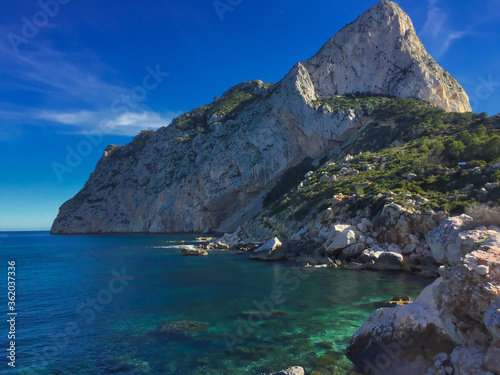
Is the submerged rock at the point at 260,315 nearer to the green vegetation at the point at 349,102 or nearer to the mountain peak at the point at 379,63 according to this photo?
the green vegetation at the point at 349,102

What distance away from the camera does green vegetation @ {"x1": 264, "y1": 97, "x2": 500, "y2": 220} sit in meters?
27.3

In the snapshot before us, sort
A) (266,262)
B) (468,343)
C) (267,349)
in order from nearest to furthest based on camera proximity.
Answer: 1. (468,343)
2. (267,349)
3. (266,262)

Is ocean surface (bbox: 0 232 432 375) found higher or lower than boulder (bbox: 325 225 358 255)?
lower

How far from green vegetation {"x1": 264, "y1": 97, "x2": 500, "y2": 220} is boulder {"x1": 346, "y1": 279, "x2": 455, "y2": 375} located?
19790mm

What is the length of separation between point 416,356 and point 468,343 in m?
2.37

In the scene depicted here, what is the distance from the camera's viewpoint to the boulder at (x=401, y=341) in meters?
7.46

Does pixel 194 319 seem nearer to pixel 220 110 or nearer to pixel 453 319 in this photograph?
pixel 453 319

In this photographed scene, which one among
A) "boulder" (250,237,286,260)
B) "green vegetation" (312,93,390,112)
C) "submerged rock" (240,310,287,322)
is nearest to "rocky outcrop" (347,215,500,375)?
"submerged rock" (240,310,287,322)

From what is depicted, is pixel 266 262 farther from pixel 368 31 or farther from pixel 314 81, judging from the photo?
pixel 368 31

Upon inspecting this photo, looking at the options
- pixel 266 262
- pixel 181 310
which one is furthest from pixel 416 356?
pixel 266 262

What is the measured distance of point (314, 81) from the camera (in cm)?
7675

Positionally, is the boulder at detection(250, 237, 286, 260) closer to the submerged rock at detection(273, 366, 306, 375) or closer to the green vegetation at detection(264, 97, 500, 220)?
the green vegetation at detection(264, 97, 500, 220)

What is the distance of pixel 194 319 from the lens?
13.4m

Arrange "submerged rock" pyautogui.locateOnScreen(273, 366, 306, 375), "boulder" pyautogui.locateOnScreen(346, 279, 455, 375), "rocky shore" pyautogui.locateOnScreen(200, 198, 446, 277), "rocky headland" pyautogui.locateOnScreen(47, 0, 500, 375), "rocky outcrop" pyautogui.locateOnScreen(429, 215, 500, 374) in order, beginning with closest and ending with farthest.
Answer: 1. "rocky outcrop" pyautogui.locateOnScreen(429, 215, 500, 374)
2. "rocky headland" pyautogui.locateOnScreen(47, 0, 500, 375)
3. "boulder" pyautogui.locateOnScreen(346, 279, 455, 375)
4. "submerged rock" pyautogui.locateOnScreen(273, 366, 306, 375)
5. "rocky shore" pyautogui.locateOnScreen(200, 198, 446, 277)
